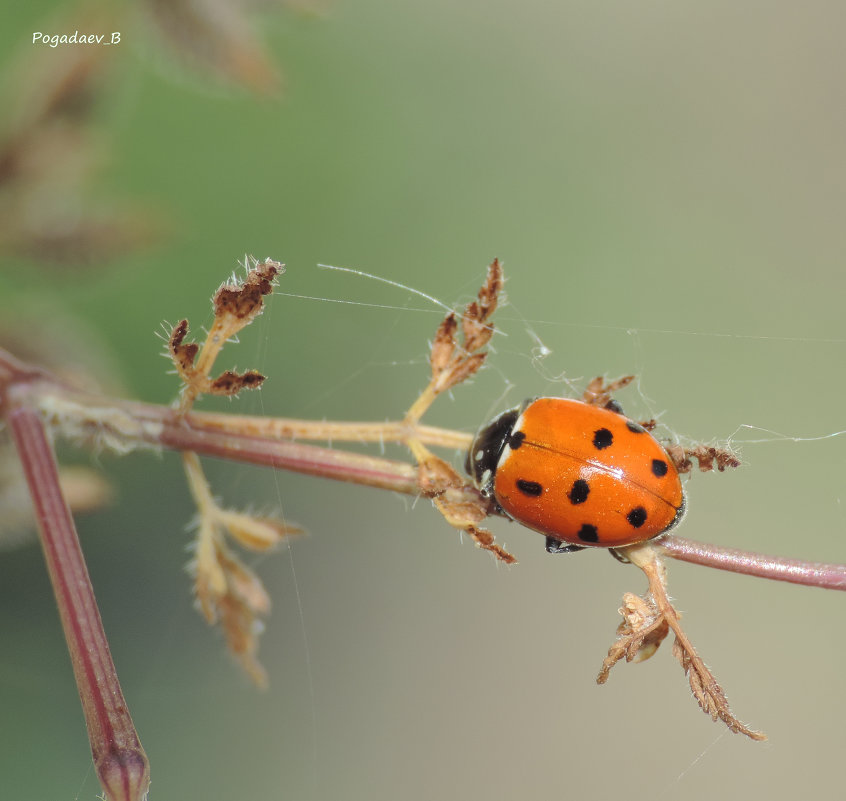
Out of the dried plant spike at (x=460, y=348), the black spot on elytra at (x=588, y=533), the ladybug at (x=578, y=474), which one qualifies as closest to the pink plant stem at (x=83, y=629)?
the dried plant spike at (x=460, y=348)

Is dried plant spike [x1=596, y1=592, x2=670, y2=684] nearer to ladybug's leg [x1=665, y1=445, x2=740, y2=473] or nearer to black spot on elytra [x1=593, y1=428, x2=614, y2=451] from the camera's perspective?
ladybug's leg [x1=665, y1=445, x2=740, y2=473]

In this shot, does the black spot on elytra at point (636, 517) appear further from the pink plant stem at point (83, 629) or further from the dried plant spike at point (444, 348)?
the pink plant stem at point (83, 629)

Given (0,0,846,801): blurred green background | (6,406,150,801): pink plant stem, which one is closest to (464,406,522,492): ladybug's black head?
(6,406,150,801): pink plant stem

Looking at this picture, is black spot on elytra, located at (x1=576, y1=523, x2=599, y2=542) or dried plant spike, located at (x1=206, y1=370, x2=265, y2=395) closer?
dried plant spike, located at (x1=206, y1=370, x2=265, y2=395)

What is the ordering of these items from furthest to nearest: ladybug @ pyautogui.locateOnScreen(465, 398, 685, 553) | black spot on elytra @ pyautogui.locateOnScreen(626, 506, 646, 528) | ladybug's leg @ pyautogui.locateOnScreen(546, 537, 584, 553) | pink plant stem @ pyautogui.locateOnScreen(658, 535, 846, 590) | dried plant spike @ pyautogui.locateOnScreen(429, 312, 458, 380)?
ladybug's leg @ pyautogui.locateOnScreen(546, 537, 584, 553), ladybug @ pyautogui.locateOnScreen(465, 398, 685, 553), black spot on elytra @ pyautogui.locateOnScreen(626, 506, 646, 528), dried plant spike @ pyautogui.locateOnScreen(429, 312, 458, 380), pink plant stem @ pyautogui.locateOnScreen(658, 535, 846, 590)

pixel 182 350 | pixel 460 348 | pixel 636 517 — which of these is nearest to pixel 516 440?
pixel 636 517

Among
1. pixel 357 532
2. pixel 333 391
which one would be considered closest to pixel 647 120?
pixel 333 391

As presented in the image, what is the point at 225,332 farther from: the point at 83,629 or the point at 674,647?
the point at 674,647

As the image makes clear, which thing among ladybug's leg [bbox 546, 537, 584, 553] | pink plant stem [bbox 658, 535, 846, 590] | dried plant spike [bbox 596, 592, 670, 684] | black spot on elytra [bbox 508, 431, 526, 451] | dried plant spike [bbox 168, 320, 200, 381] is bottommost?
ladybug's leg [bbox 546, 537, 584, 553]
